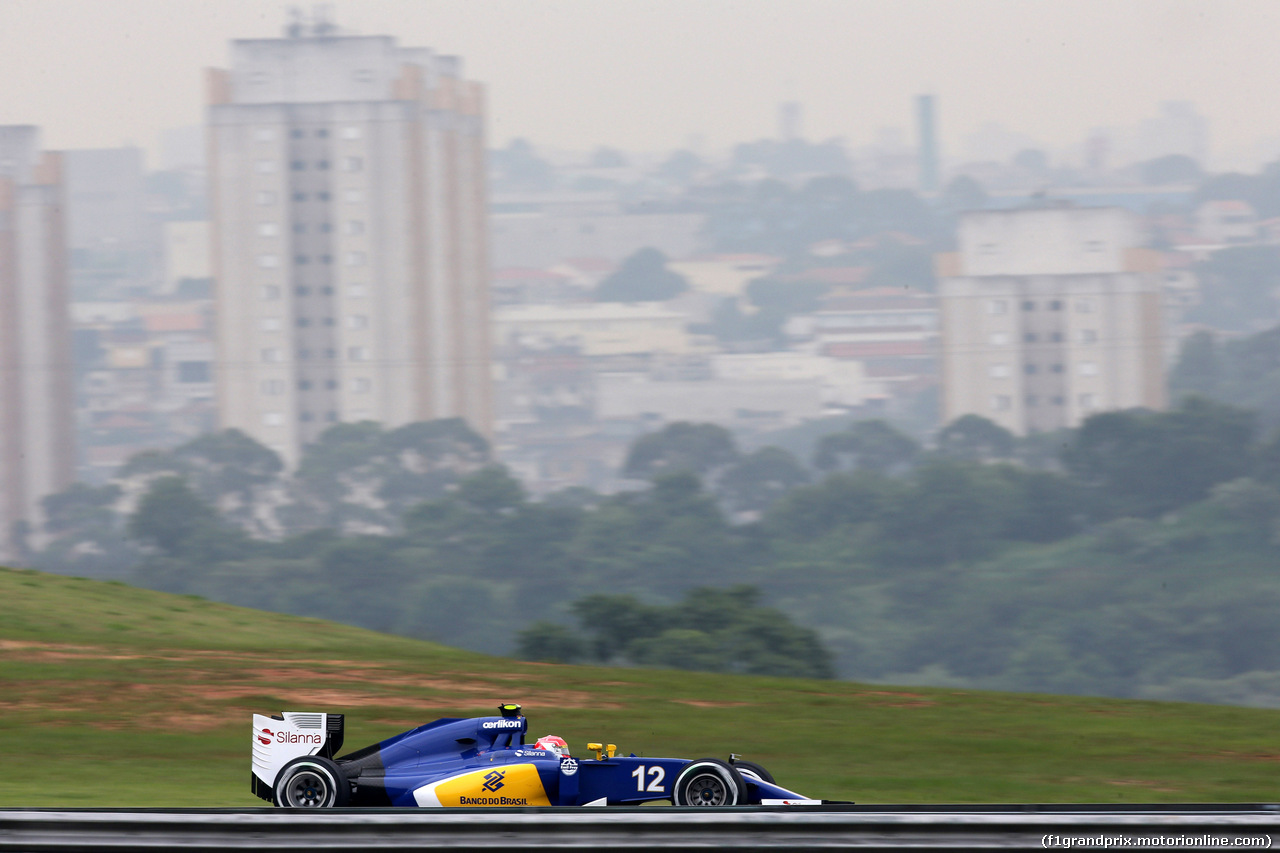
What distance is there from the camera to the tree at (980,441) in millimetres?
139250

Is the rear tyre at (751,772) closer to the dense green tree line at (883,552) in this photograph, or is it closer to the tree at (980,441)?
the dense green tree line at (883,552)

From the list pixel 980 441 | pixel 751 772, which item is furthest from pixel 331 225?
pixel 751 772

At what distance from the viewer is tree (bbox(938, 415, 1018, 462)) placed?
13925 centimetres

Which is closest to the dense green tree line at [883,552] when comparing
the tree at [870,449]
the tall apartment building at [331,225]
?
the tree at [870,449]

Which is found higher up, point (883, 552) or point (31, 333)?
point (31, 333)

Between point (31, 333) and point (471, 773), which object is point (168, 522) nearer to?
point (31, 333)

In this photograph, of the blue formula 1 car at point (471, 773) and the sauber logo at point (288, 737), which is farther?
the sauber logo at point (288, 737)

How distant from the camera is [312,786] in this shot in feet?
37.1

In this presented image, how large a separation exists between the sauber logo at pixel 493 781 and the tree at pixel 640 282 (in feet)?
545

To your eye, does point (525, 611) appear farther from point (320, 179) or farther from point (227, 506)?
point (320, 179)

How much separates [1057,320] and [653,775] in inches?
5593
